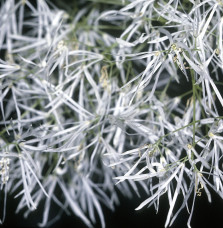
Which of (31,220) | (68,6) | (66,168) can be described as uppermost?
(68,6)

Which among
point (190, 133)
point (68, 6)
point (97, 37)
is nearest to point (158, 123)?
point (190, 133)

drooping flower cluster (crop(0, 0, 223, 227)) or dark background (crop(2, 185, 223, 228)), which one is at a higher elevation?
drooping flower cluster (crop(0, 0, 223, 227))

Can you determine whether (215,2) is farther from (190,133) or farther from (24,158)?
(24,158)

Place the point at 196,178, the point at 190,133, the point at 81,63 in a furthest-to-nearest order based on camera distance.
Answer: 1. the point at 81,63
2. the point at 190,133
3. the point at 196,178

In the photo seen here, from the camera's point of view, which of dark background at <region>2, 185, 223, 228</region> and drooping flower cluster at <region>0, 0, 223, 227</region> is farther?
dark background at <region>2, 185, 223, 228</region>

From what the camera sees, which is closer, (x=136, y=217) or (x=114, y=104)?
(x=114, y=104)

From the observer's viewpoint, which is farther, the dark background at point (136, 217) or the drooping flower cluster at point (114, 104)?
the dark background at point (136, 217)

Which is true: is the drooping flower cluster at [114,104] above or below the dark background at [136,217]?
above

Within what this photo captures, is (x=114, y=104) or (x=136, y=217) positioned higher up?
(x=114, y=104)
